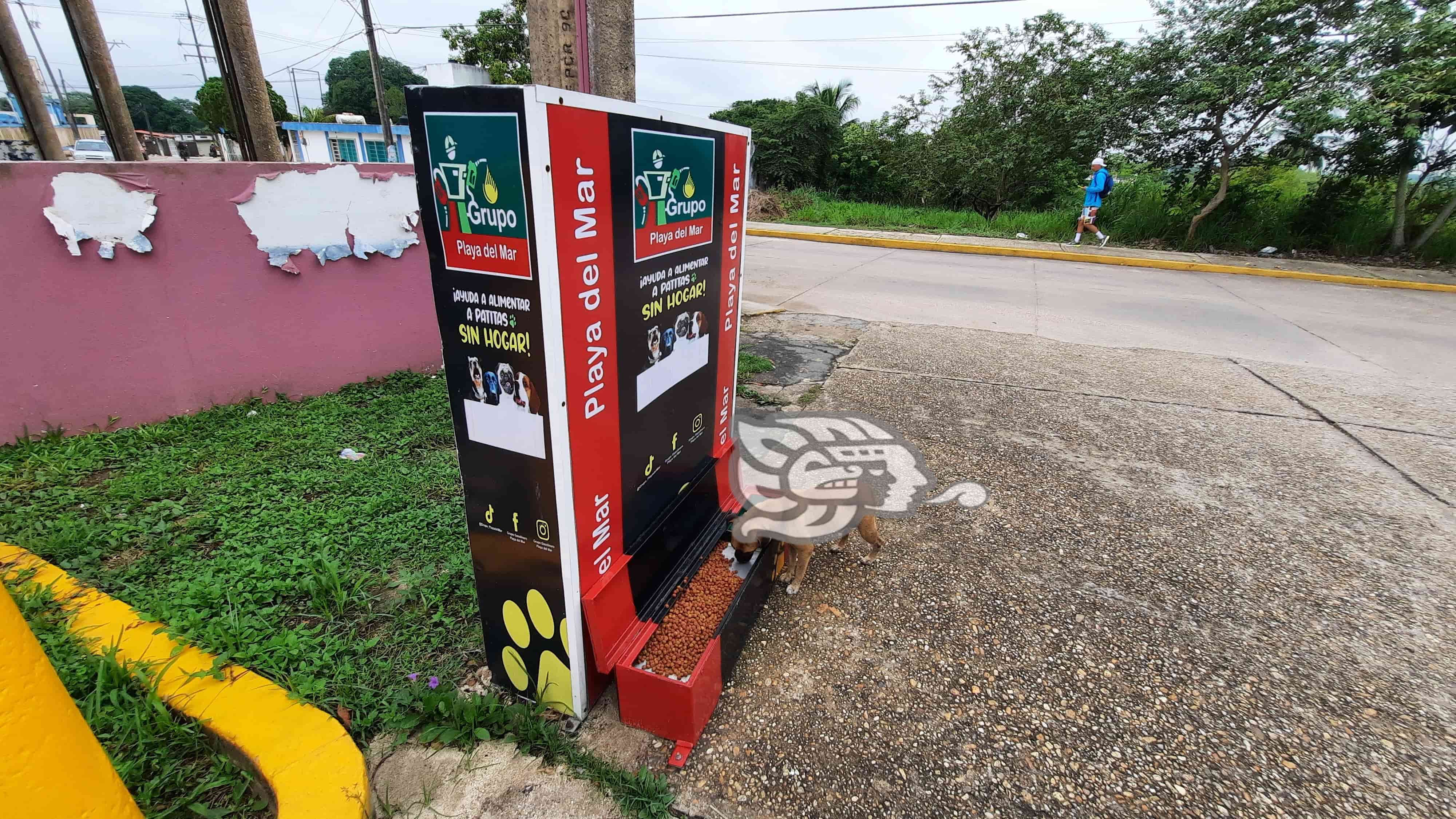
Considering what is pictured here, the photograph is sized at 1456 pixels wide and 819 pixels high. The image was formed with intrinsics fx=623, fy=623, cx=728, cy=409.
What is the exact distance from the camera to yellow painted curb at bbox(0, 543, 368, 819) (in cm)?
163

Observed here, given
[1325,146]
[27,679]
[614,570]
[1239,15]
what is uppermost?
[1239,15]

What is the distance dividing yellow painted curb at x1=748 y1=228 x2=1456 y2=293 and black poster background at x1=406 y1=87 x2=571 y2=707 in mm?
12011

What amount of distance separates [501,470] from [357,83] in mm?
84890

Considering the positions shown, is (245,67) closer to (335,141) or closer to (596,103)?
(596,103)

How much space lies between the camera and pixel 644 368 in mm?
2146

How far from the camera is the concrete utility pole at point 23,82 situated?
597 cm

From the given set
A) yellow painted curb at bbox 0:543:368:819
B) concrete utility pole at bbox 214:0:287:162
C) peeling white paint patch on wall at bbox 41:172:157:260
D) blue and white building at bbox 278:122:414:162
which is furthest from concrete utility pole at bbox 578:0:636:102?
blue and white building at bbox 278:122:414:162

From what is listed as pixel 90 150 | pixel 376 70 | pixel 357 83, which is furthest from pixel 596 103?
pixel 357 83

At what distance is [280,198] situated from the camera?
3.92 m

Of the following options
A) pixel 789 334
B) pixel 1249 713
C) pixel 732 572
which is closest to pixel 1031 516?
pixel 1249 713

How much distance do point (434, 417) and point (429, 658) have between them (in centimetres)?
224

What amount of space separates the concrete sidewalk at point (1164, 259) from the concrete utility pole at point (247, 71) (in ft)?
33.3

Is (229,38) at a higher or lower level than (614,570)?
higher

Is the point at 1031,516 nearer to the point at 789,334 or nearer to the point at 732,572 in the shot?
the point at 732,572
